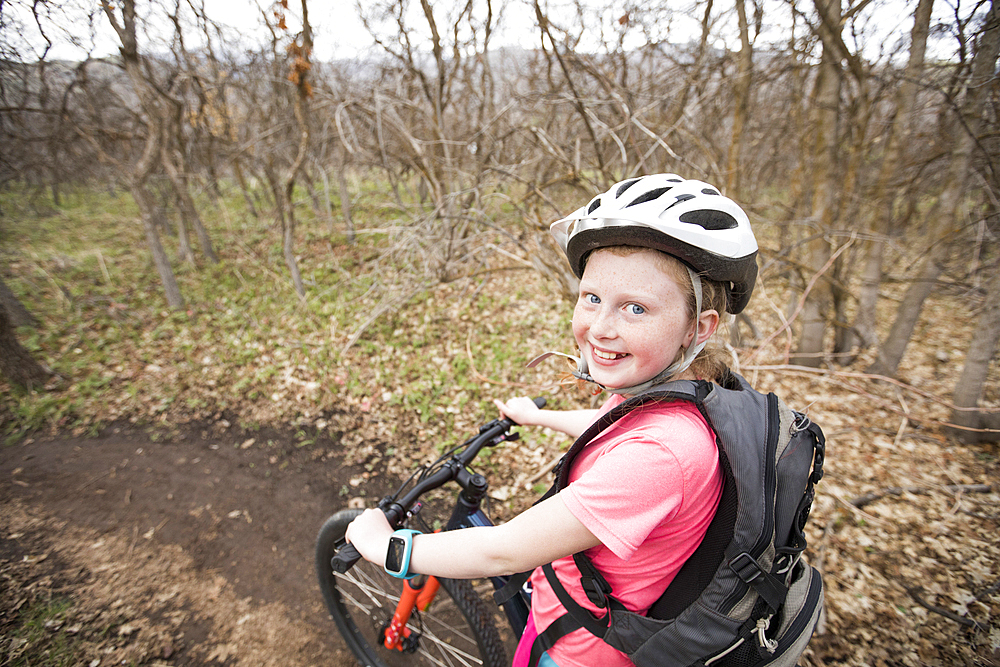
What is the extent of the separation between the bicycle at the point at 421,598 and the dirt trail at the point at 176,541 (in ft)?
1.00

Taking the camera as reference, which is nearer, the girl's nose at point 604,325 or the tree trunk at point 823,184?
the girl's nose at point 604,325

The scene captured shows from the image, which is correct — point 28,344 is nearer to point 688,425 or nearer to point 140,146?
point 140,146

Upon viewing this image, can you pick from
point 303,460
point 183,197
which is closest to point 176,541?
point 303,460

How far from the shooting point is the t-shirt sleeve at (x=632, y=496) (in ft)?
2.98

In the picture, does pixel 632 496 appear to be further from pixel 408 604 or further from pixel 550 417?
pixel 408 604

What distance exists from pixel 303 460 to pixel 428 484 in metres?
3.09

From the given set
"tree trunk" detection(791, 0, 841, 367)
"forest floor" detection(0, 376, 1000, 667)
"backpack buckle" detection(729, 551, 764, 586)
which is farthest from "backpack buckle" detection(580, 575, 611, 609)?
"tree trunk" detection(791, 0, 841, 367)

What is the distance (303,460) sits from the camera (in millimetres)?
4223

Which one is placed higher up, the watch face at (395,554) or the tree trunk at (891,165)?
the tree trunk at (891,165)

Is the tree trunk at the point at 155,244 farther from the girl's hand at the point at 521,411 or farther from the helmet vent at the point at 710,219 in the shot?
the helmet vent at the point at 710,219

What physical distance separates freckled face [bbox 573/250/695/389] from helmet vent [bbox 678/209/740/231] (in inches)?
6.2

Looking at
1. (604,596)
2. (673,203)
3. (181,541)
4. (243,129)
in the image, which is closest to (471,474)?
(604,596)

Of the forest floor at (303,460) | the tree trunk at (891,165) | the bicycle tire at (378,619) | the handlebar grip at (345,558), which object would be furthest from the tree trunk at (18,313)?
the tree trunk at (891,165)

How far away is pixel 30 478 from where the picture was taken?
4.12 meters
